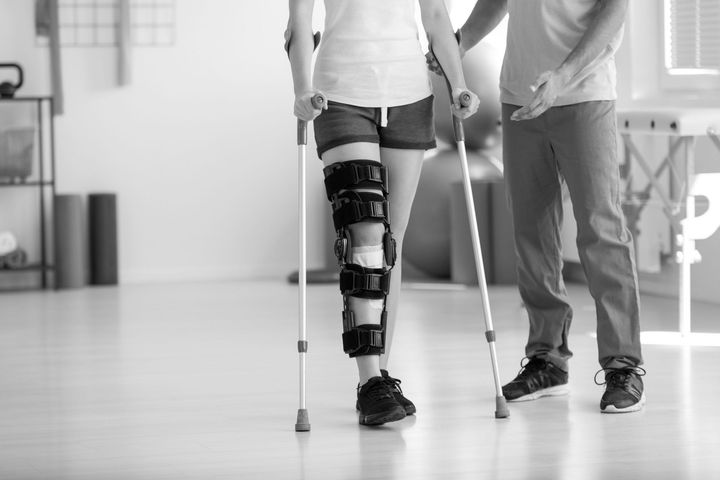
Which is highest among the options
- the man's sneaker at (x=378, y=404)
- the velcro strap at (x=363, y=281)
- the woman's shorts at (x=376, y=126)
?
the woman's shorts at (x=376, y=126)

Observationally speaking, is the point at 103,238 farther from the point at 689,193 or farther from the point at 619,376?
the point at 619,376

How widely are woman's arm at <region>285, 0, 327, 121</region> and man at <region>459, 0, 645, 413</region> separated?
0.44 metres

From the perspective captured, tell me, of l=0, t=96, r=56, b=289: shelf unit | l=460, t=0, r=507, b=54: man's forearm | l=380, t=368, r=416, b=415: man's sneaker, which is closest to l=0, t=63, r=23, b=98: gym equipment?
l=0, t=96, r=56, b=289: shelf unit

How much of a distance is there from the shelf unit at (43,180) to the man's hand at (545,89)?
11.4 ft

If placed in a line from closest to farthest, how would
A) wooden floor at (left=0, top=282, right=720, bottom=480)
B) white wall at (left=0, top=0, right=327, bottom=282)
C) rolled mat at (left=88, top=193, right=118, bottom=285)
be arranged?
wooden floor at (left=0, top=282, right=720, bottom=480) → rolled mat at (left=88, top=193, right=118, bottom=285) → white wall at (left=0, top=0, right=327, bottom=282)

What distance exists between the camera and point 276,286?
5.79 m

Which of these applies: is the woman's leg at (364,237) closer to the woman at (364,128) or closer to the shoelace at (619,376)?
the woman at (364,128)

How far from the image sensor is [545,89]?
2.71 meters

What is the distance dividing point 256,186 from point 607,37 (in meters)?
3.59

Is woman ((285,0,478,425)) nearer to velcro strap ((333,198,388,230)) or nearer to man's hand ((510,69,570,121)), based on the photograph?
velcro strap ((333,198,388,230))

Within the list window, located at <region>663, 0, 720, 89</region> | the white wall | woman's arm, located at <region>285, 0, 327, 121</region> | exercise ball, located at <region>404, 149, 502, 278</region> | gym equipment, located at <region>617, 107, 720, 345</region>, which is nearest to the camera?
woman's arm, located at <region>285, 0, 327, 121</region>

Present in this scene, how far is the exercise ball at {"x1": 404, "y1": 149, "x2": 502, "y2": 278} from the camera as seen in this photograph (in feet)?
18.6

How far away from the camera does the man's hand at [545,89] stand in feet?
8.88

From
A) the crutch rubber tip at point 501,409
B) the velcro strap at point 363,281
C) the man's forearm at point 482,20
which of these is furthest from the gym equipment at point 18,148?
the crutch rubber tip at point 501,409
